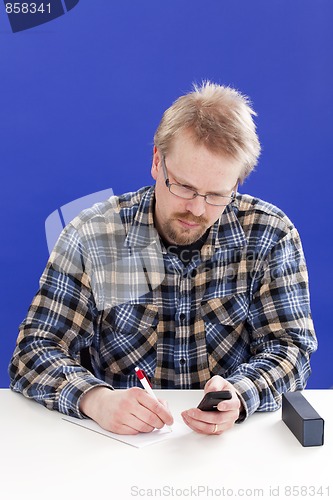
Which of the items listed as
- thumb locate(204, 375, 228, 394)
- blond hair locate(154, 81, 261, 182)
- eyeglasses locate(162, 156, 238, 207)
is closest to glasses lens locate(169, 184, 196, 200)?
eyeglasses locate(162, 156, 238, 207)

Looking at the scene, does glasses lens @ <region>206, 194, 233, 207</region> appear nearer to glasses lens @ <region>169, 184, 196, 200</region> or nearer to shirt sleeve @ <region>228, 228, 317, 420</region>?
glasses lens @ <region>169, 184, 196, 200</region>

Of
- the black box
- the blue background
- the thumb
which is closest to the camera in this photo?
the black box

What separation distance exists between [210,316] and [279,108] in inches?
56.2

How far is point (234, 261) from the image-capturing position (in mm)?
2098

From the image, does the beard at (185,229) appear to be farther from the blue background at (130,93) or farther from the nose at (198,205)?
the blue background at (130,93)

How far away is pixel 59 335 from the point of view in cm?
197

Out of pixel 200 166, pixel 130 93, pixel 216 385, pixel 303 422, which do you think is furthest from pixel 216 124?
pixel 130 93

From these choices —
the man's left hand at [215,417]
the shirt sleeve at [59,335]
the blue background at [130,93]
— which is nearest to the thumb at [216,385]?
the man's left hand at [215,417]

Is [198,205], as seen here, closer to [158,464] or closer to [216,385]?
[216,385]

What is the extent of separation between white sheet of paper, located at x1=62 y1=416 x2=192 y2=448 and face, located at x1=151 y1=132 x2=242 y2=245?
20.6 inches

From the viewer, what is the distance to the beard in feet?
6.45

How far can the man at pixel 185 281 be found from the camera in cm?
193

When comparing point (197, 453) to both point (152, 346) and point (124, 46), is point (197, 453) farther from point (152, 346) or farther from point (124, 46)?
point (124, 46)

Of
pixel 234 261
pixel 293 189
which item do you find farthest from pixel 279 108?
pixel 234 261
